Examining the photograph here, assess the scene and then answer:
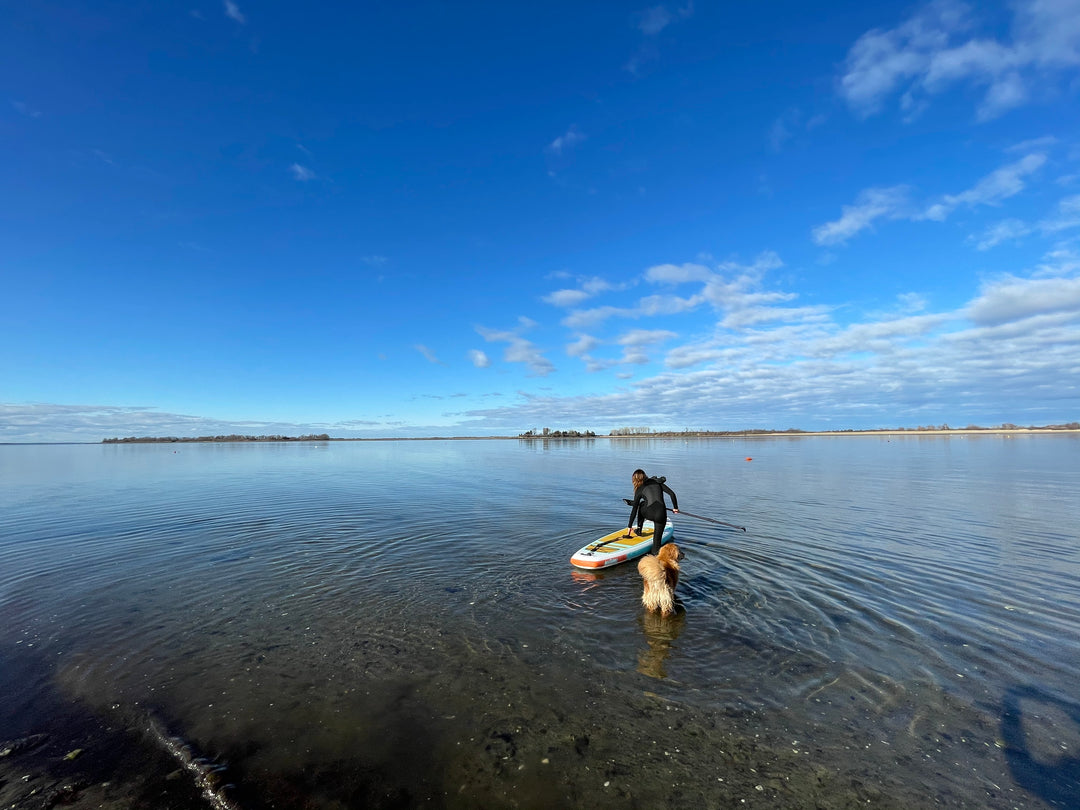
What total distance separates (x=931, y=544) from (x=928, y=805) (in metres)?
14.6

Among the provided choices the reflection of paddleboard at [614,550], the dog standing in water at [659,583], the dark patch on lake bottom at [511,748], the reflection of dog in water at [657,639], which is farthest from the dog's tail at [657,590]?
the reflection of paddleboard at [614,550]

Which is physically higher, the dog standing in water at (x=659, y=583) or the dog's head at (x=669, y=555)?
the dog's head at (x=669, y=555)

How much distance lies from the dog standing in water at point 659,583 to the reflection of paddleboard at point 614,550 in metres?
3.03

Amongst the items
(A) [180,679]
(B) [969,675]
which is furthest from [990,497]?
(A) [180,679]

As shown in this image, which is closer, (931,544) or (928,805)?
(928,805)

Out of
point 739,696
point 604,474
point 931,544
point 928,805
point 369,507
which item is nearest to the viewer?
point 928,805

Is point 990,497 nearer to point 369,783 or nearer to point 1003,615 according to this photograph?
point 1003,615

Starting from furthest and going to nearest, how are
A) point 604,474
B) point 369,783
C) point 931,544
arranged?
point 604,474 < point 931,544 < point 369,783

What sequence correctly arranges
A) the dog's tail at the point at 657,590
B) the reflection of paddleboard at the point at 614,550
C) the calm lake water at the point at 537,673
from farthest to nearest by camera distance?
1. the reflection of paddleboard at the point at 614,550
2. the dog's tail at the point at 657,590
3. the calm lake water at the point at 537,673

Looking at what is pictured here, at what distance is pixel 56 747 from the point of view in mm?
6152

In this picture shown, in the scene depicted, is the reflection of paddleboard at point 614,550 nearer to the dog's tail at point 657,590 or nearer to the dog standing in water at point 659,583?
the dog standing in water at point 659,583

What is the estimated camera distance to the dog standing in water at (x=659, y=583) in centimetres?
1052

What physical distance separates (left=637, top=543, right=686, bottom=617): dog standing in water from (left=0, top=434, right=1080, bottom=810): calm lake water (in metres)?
0.40

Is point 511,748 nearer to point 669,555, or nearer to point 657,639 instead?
point 657,639
